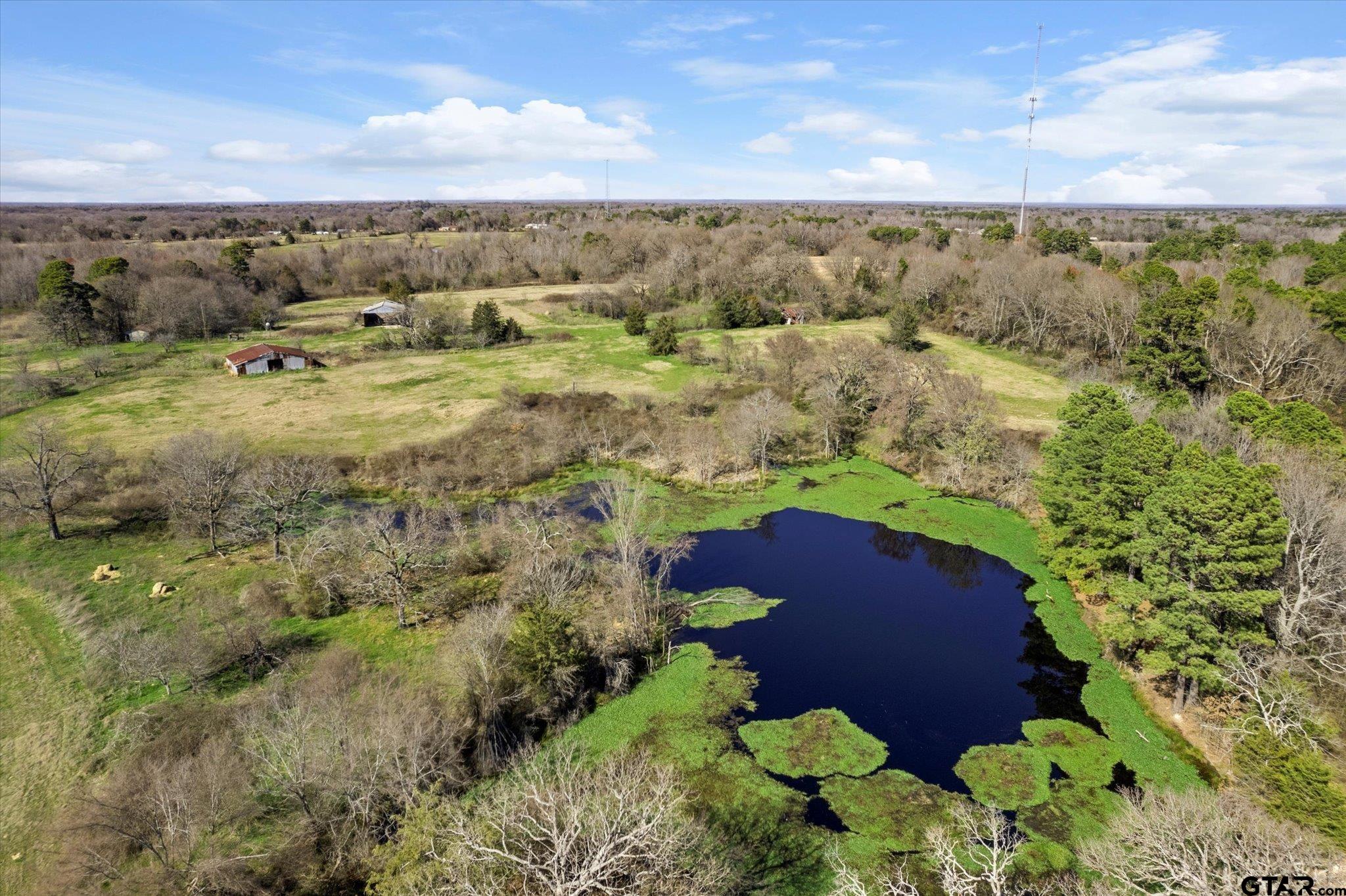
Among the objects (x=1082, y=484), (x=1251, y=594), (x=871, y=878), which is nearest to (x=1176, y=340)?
(x=1082, y=484)

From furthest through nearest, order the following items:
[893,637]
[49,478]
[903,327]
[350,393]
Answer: [903,327], [350,393], [49,478], [893,637]

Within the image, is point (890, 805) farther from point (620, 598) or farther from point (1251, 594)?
point (1251, 594)

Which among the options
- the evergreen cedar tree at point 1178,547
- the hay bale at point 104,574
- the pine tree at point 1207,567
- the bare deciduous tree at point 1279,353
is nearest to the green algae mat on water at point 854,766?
the evergreen cedar tree at point 1178,547

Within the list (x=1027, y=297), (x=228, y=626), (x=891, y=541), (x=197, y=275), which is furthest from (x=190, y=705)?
(x=197, y=275)

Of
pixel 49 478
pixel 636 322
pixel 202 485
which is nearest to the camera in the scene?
pixel 202 485

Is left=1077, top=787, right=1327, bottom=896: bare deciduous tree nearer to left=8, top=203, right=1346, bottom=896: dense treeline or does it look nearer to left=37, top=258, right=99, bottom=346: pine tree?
left=8, top=203, right=1346, bottom=896: dense treeline

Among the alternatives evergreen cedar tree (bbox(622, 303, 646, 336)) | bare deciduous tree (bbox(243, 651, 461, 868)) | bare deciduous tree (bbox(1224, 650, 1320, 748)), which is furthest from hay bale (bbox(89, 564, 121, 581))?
evergreen cedar tree (bbox(622, 303, 646, 336))
